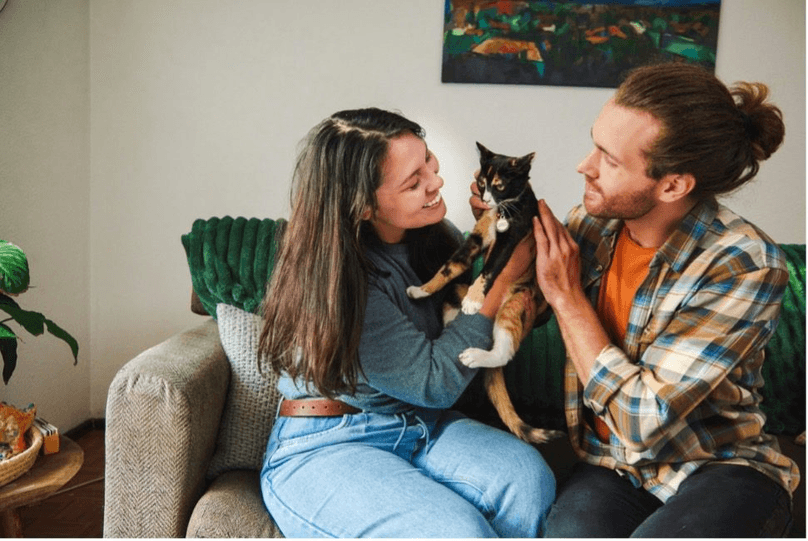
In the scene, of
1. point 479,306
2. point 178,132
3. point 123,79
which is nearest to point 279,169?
point 178,132

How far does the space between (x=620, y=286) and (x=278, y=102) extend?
70.6 inches

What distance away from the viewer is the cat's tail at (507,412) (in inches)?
58.5

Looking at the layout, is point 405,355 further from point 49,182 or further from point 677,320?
point 49,182

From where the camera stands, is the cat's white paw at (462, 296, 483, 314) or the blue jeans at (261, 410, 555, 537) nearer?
the blue jeans at (261, 410, 555, 537)

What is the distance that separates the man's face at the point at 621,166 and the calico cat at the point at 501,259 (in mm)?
132

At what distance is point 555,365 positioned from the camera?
1.85 meters

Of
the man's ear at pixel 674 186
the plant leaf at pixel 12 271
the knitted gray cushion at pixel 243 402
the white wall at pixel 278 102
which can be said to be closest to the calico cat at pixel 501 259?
the man's ear at pixel 674 186

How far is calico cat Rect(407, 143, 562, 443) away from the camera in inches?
55.9

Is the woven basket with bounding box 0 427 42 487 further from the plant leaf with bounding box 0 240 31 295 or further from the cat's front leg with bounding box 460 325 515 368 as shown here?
the cat's front leg with bounding box 460 325 515 368

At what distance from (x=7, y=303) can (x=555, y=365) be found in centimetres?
133

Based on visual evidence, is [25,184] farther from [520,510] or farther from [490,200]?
[520,510]

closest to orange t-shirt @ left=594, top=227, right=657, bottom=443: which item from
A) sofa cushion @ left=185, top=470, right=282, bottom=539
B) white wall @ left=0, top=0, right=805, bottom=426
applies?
sofa cushion @ left=185, top=470, right=282, bottom=539

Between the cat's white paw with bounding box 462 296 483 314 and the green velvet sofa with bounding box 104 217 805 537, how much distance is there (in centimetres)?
41

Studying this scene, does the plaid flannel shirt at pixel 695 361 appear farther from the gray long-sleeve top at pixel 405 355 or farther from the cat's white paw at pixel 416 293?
the cat's white paw at pixel 416 293
